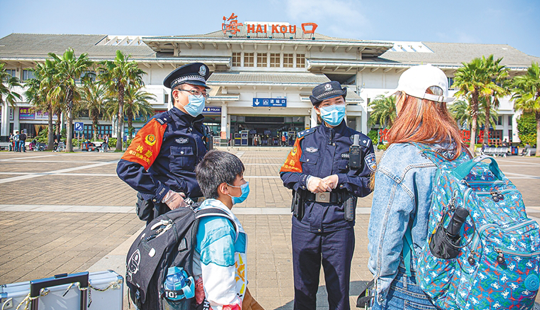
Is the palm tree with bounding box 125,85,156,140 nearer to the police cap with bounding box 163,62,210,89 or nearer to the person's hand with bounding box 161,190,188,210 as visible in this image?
the police cap with bounding box 163,62,210,89

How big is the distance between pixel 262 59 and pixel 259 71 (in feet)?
5.62

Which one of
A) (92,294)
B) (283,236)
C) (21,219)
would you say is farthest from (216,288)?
(21,219)

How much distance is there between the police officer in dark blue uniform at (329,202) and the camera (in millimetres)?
2438

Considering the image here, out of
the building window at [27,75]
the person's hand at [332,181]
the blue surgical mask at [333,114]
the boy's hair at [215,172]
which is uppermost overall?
the building window at [27,75]

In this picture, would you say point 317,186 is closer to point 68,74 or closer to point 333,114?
point 333,114

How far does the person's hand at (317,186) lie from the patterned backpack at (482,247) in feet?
3.45

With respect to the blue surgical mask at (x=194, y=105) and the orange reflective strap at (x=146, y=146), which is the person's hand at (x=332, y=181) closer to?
the blue surgical mask at (x=194, y=105)

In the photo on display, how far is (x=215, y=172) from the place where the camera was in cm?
171

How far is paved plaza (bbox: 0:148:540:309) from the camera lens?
3.68 meters

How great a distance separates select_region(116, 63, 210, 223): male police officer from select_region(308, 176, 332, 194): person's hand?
36.9 inches

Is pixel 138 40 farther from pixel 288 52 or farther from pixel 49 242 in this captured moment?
pixel 49 242

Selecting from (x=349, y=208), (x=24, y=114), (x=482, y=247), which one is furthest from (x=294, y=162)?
(x=24, y=114)

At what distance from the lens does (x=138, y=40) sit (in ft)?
161

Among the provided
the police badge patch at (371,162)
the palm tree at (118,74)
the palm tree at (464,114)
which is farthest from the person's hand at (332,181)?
the palm tree at (464,114)
